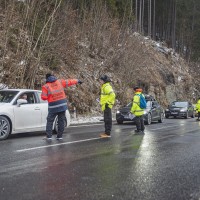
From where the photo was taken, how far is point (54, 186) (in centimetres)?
520

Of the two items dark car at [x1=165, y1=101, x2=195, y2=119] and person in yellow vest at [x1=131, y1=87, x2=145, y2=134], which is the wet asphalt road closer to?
person in yellow vest at [x1=131, y1=87, x2=145, y2=134]

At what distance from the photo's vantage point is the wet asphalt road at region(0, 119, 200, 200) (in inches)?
192

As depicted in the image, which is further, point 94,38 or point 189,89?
point 189,89

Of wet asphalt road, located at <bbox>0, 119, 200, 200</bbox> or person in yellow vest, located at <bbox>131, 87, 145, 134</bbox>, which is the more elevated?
person in yellow vest, located at <bbox>131, 87, 145, 134</bbox>

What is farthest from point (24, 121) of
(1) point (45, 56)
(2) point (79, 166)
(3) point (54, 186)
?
(1) point (45, 56)

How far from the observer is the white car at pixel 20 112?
10234mm

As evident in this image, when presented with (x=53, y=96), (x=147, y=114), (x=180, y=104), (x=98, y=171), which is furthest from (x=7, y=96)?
(x=180, y=104)

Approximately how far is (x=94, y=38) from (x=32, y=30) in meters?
11.7

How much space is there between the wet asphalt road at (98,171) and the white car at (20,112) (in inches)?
36.8

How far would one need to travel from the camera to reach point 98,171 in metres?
6.21

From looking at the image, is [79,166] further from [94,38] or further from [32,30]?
[94,38]

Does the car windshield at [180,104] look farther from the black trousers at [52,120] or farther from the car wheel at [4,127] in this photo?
the car wheel at [4,127]

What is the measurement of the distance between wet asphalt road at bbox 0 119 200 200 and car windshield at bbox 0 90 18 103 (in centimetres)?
166

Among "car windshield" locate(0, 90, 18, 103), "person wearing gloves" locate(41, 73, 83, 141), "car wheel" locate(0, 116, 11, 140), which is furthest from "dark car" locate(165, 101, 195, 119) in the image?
A: "car wheel" locate(0, 116, 11, 140)
